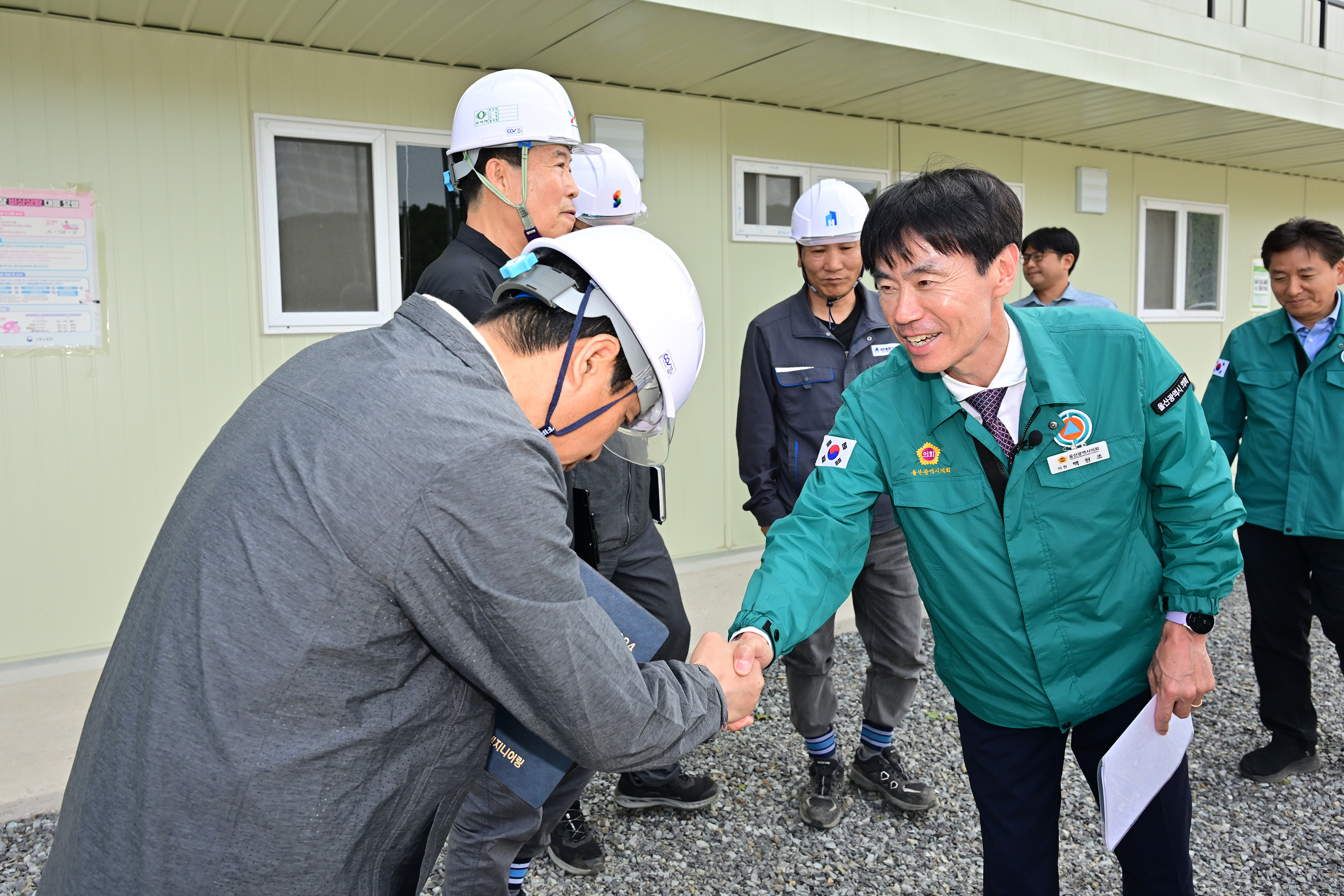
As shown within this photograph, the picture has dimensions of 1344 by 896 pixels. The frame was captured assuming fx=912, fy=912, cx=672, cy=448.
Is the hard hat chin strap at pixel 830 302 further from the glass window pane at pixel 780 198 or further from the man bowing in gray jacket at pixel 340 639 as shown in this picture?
the man bowing in gray jacket at pixel 340 639

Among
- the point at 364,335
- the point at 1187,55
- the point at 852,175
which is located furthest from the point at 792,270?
the point at 364,335

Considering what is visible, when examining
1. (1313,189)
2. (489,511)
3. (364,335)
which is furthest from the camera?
(1313,189)

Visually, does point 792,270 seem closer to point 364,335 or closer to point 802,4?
point 802,4

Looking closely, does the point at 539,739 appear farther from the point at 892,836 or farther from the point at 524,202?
the point at 892,836

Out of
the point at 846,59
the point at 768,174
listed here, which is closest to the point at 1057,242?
the point at 846,59

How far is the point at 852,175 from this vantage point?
654 cm

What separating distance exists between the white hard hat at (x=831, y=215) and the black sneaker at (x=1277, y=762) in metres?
2.74

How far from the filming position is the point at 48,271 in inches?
168

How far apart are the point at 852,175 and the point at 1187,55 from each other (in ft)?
8.37

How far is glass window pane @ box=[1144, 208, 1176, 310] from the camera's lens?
847 centimetres

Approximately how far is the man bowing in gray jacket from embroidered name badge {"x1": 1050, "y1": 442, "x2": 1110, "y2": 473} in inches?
43.0

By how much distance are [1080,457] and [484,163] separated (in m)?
1.94

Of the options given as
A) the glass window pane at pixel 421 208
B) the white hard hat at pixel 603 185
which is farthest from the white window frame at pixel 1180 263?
the white hard hat at pixel 603 185

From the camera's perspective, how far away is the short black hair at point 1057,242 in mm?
5352
